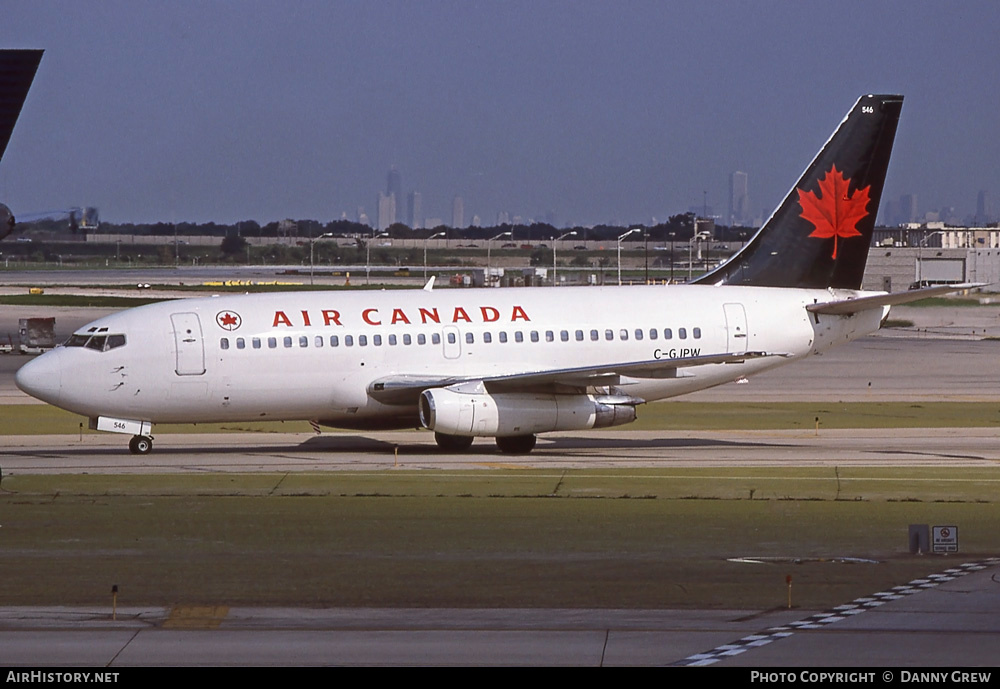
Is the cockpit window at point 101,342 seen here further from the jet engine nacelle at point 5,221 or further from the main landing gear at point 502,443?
the jet engine nacelle at point 5,221

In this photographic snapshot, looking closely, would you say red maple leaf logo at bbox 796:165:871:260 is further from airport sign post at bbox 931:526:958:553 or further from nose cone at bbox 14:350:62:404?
nose cone at bbox 14:350:62:404

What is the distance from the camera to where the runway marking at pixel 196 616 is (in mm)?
17594

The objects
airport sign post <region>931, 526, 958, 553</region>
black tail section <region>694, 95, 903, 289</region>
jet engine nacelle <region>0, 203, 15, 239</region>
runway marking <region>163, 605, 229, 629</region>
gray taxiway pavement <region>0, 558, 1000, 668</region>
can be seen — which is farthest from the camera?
black tail section <region>694, 95, 903, 289</region>

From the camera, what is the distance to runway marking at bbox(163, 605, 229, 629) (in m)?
17.6

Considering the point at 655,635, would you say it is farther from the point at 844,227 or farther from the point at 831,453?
the point at 844,227

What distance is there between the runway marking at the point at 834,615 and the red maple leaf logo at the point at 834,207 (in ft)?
66.5

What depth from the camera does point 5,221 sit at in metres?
19.8

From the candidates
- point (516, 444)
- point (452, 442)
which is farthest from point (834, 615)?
point (452, 442)

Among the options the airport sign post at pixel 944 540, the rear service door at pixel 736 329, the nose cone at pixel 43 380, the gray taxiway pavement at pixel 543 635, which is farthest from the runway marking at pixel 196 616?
the rear service door at pixel 736 329

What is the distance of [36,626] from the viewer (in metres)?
17.5

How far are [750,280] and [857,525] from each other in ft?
53.1

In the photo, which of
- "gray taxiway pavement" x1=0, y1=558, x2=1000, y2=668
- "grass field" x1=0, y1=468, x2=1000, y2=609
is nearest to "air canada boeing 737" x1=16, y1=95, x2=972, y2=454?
"grass field" x1=0, y1=468, x2=1000, y2=609

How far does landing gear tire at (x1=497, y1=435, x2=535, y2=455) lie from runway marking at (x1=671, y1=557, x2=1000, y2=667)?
16.9 meters
